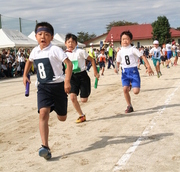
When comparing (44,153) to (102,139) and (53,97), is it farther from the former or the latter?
(102,139)

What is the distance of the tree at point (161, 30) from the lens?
80250 mm

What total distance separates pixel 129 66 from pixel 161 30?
2933 inches

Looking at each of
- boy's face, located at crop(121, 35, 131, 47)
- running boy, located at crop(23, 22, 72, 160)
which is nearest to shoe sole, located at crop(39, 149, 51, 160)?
running boy, located at crop(23, 22, 72, 160)

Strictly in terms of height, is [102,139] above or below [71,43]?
below

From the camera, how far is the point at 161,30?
3159 inches

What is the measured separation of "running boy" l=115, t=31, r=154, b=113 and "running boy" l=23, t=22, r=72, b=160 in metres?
3.25

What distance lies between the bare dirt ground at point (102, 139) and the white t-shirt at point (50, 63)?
3.82 feet

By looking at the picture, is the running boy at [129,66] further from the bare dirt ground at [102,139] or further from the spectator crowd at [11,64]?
the spectator crowd at [11,64]

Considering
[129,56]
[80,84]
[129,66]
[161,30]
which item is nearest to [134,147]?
[80,84]

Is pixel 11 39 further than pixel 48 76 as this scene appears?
Yes

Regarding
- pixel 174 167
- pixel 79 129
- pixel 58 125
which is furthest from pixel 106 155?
pixel 58 125

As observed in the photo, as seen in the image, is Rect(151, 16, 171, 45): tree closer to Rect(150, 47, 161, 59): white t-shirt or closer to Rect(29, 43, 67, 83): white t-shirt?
Rect(150, 47, 161, 59): white t-shirt

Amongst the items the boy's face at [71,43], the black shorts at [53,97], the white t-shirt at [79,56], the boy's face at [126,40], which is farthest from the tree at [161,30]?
the black shorts at [53,97]

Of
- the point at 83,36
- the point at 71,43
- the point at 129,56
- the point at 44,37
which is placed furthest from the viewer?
the point at 83,36
